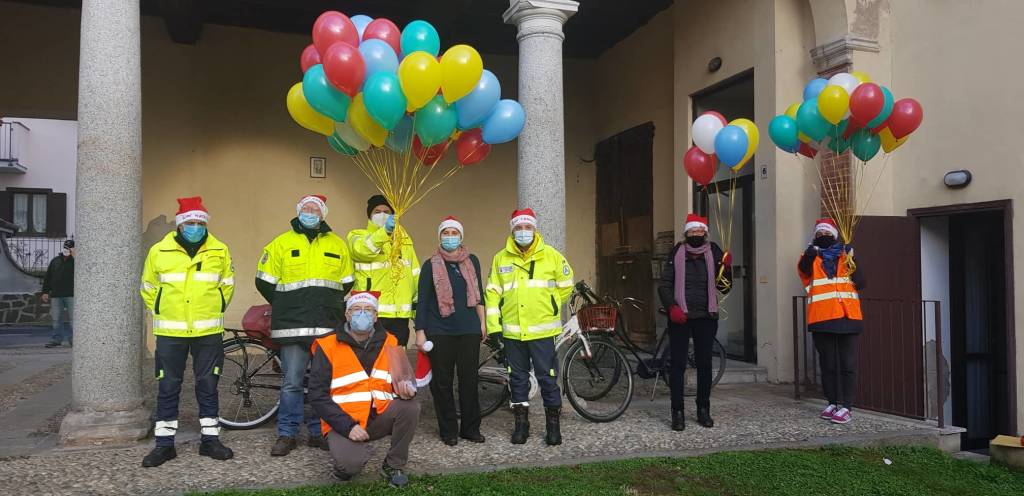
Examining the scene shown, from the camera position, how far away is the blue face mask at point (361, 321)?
4.15m

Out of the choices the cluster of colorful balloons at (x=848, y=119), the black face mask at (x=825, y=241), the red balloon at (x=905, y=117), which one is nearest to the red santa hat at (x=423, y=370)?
the black face mask at (x=825, y=241)

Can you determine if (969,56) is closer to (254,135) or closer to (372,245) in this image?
(372,245)

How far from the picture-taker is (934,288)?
274 inches

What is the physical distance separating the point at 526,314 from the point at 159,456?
8.24 feet

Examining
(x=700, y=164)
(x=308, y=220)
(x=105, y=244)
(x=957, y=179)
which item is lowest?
(x=105, y=244)

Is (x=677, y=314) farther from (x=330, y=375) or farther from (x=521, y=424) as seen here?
(x=330, y=375)

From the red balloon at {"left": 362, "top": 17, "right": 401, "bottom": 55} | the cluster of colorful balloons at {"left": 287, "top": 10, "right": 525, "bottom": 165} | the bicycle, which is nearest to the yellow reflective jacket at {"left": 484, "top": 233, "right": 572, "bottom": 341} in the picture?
the bicycle

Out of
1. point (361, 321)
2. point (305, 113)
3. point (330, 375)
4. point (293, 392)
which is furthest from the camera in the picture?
point (305, 113)

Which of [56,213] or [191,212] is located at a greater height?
[56,213]

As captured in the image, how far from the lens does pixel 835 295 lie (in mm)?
5969

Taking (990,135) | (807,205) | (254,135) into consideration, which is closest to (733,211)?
(807,205)

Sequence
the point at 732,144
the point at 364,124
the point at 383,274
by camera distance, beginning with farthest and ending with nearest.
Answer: the point at 732,144
the point at 383,274
the point at 364,124

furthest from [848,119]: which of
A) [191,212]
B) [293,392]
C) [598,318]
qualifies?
[191,212]

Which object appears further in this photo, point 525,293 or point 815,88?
point 815,88
